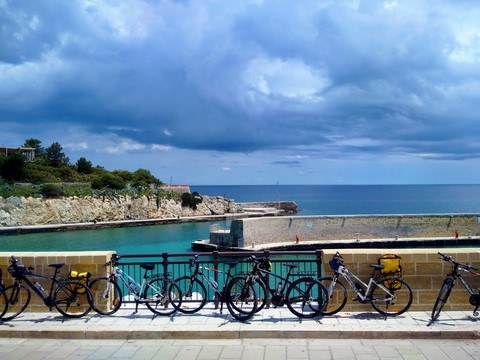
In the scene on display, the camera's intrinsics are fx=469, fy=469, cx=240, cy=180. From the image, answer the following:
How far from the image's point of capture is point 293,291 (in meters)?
7.50

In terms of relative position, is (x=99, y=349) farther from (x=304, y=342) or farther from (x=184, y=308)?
(x=304, y=342)

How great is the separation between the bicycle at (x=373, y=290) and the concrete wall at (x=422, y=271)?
16 centimetres

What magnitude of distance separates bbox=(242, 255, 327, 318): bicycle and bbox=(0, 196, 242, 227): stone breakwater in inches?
2147

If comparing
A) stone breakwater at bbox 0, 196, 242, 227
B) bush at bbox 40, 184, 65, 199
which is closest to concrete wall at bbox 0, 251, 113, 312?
stone breakwater at bbox 0, 196, 242, 227

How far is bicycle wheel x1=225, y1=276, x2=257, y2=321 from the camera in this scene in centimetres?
716

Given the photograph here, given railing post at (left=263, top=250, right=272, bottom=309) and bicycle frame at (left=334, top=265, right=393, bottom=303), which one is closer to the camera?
bicycle frame at (left=334, top=265, right=393, bottom=303)

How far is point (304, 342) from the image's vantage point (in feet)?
21.2

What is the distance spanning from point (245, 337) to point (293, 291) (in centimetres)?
124

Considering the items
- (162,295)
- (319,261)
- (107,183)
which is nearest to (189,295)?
(162,295)

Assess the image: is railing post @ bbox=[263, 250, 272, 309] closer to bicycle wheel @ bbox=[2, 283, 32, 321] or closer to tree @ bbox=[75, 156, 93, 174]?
bicycle wheel @ bbox=[2, 283, 32, 321]

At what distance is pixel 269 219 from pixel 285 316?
3134cm

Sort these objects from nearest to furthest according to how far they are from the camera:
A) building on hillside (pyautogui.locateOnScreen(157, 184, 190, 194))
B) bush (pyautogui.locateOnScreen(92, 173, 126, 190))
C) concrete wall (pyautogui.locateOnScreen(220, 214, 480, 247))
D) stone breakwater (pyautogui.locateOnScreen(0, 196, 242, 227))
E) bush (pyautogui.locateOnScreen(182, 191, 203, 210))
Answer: concrete wall (pyautogui.locateOnScreen(220, 214, 480, 247)) → stone breakwater (pyautogui.locateOnScreen(0, 196, 242, 227)) → bush (pyautogui.locateOnScreen(92, 173, 126, 190)) → bush (pyautogui.locateOnScreen(182, 191, 203, 210)) → building on hillside (pyautogui.locateOnScreen(157, 184, 190, 194))

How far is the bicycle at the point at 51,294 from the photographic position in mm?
7477

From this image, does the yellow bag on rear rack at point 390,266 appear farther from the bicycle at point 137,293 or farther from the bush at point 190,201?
the bush at point 190,201
